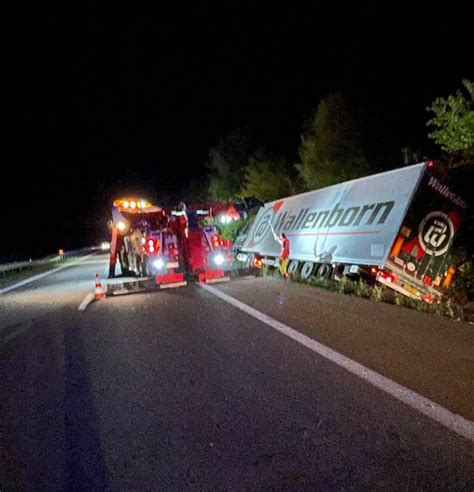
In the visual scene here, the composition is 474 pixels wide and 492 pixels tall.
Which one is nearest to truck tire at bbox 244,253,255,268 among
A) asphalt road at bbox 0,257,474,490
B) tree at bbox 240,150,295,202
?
asphalt road at bbox 0,257,474,490

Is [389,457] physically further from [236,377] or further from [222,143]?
[222,143]

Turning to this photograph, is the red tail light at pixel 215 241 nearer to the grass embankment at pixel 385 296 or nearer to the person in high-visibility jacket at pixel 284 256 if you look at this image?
the person in high-visibility jacket at pixel 284 256

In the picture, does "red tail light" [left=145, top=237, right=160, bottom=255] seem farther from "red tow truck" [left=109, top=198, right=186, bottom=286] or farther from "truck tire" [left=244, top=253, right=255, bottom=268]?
"truck tire" [left=244, top=253, right=255, bottom=268]

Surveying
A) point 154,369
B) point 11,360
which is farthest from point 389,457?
point 11,360

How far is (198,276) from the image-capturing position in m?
16.1

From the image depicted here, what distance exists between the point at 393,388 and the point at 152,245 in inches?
475

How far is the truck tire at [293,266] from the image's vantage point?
53.2ft

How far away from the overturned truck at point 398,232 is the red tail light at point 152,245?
5.12m

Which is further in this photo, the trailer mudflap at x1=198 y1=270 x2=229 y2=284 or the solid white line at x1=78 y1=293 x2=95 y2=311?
the trailer mudflap at x1=198 y1=270 x2=229 y2=284

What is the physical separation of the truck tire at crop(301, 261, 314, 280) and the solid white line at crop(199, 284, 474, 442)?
6841 mm

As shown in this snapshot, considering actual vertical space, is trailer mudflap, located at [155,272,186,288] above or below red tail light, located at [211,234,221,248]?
below

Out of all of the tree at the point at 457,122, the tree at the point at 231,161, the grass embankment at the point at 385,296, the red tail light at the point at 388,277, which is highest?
the tree at the point at 231,161

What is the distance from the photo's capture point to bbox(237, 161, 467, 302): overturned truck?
1111 cm

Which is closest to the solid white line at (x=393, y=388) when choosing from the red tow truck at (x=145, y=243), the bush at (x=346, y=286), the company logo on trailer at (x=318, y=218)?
the bush at (x=346, y=286)
